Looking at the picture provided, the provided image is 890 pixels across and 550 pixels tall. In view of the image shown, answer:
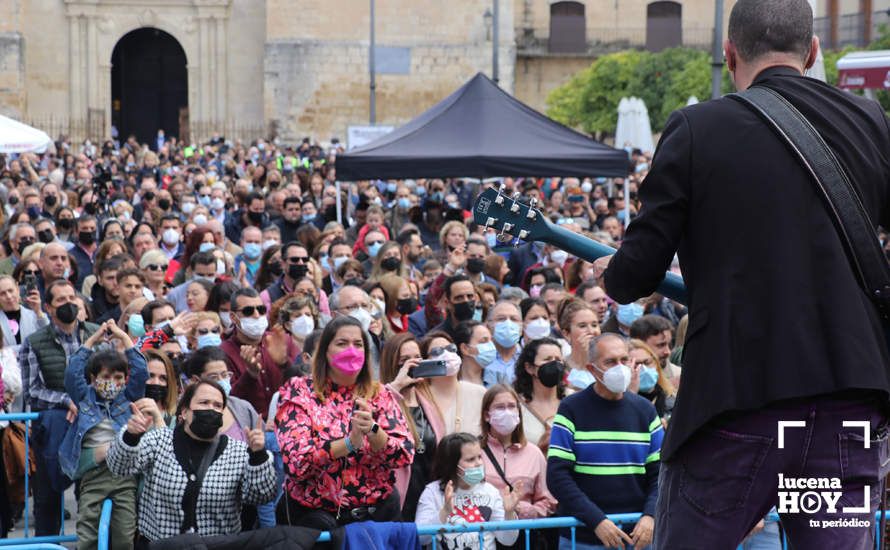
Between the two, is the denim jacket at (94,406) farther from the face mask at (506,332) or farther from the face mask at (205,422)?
the face mask at (506,332)

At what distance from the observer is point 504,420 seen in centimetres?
695

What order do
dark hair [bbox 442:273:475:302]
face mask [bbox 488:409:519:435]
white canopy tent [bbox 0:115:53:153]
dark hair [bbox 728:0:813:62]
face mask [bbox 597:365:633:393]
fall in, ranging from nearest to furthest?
dark hair [bbox 728:0:813:62] < face mask [bbox 597:365:633:393] < face mask [bbox 488:409:519:435] < dark hair [bbox 442:273:475:302] < white canopy tent [bbox 0:115:53:153]

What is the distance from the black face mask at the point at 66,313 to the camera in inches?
340

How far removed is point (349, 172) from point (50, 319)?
6.49 metres

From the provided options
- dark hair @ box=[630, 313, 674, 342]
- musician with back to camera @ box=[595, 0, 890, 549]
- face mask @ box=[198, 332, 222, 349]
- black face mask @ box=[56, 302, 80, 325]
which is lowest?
face mask @ box=[198, 332, 222, 349]

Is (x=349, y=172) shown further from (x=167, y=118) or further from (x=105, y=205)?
(x=167, y=118)

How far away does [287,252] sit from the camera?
10.5 meters

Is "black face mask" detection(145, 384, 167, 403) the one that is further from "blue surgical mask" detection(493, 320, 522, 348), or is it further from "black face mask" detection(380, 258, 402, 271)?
"black face mask" detection(380, 258, 402, 271)

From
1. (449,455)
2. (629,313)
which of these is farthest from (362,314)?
(449,455)

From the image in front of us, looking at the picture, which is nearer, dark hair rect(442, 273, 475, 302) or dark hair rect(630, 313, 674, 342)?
dark hair rect(630, 313, 674, 342)

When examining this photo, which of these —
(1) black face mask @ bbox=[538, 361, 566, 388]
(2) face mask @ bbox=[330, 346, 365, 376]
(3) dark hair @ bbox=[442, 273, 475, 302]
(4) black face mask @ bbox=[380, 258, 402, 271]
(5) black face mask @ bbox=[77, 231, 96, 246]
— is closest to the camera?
(2) face mask @ bbox=[330, 346, 365, 376]

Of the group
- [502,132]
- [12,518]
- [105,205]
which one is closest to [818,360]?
[12,518]

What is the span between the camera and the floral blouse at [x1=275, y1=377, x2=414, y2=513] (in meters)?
6.16

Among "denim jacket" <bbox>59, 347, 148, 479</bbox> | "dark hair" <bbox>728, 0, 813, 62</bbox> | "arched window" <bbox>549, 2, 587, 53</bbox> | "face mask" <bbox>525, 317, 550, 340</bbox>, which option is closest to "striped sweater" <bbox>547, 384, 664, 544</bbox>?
"denim jacket" <bbox>59, 347, 148, 479</bbox>
